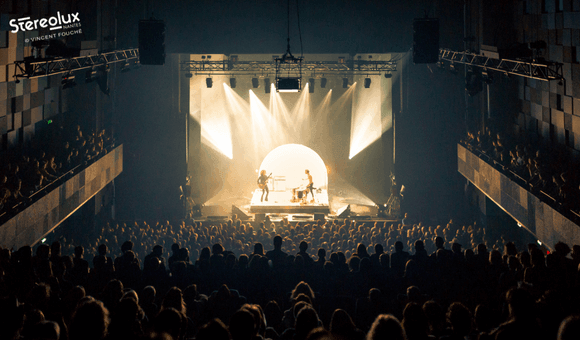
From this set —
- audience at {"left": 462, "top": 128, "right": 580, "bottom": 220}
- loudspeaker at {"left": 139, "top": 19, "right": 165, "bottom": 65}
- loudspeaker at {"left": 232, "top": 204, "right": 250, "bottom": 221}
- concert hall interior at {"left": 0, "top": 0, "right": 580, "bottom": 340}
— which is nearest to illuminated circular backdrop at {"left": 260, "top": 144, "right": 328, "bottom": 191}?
concert hall interior at {"left": 0, "top": 0, "right": 580, "bottom": 340}

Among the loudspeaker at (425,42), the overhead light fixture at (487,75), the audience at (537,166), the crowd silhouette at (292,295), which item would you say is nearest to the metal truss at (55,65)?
the crowd silhouette at (292,295)

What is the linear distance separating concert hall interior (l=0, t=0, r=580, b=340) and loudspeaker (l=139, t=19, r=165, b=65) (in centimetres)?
5

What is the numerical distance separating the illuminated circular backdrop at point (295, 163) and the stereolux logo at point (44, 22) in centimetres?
1057

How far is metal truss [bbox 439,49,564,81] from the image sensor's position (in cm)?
1042

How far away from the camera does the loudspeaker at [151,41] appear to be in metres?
14.6

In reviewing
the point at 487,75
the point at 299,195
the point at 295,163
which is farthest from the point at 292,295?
the point at 295,163

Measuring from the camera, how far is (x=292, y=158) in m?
23.3

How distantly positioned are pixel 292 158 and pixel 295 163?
29 centimetres

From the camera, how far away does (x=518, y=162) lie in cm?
1350

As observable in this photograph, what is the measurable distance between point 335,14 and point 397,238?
9.14 metres

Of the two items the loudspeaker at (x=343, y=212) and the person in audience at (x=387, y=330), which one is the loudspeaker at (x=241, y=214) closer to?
the loudspeaker at (x=343, y=212)

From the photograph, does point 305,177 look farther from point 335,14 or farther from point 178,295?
point 178,295

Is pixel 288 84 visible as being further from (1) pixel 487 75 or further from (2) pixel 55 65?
(2) pixel 55 65

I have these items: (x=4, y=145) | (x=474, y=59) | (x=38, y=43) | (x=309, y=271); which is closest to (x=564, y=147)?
(x=474, y=59)
